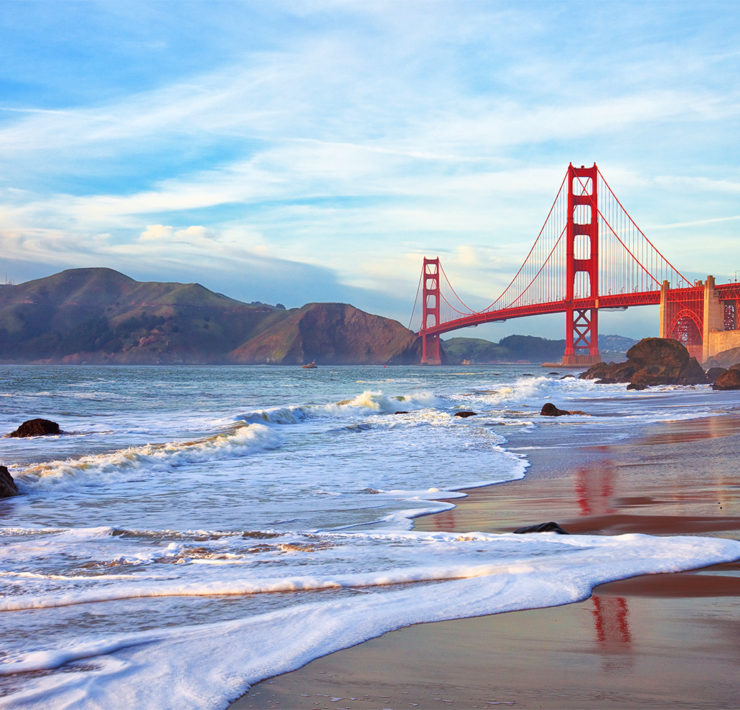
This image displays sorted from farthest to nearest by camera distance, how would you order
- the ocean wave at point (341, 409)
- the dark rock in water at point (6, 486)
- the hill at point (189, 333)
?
the hill at point (189, 333) → the ocean wave at point (341, 409) → the dark rock in water at point (6, 486)

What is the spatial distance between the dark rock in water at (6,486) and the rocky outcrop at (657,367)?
103ft

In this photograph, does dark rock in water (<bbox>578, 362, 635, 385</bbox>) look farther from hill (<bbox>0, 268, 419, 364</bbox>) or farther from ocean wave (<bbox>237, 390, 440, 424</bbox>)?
hill (<bbox>0, 268, 419, 364</bbox>)

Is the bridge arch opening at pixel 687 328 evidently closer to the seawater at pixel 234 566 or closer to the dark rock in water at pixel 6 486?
the seawater at pixel 234 566

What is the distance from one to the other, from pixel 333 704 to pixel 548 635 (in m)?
0.86

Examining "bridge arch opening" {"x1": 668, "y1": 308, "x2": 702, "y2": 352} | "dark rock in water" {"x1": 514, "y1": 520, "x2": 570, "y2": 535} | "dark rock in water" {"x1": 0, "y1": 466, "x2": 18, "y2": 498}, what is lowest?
"dark rock in water" {"x1": 0, "y1": 466, "x2": 18, "y2": 498}

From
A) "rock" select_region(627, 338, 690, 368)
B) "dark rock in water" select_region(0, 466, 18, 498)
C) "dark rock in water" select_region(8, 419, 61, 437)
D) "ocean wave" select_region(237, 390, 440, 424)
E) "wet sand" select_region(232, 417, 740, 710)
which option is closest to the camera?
"wet sand" select_region(232, 417, 740, 710)

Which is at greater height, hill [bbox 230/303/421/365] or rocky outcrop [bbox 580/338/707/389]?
hill [bbox 230/303/421/365]

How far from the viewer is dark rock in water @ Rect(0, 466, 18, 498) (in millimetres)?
6816

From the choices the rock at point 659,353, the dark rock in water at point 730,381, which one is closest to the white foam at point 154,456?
the dark rock in water at point 730,381

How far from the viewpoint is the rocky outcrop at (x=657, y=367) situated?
36.4 metres

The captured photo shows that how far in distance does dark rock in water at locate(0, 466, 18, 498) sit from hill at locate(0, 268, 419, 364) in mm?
112355

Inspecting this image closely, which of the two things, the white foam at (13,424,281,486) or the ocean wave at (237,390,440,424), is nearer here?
the white foam at (13,424,281,486)

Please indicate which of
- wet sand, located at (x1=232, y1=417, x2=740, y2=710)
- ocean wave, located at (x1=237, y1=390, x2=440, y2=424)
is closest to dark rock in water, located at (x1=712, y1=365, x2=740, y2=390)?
ocean wave, located at (x1=237, y1=390, x2=440, y2=424)

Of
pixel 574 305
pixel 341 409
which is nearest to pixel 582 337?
pixel 574 305
